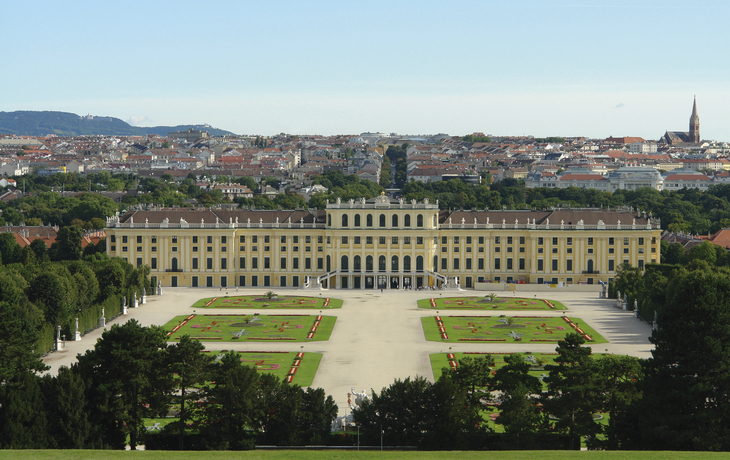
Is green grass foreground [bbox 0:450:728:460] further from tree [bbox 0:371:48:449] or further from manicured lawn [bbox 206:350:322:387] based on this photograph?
manicured lawn [bbox 206:350:322:387]

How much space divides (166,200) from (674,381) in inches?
5587

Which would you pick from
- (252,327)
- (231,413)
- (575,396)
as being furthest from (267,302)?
(575,396)

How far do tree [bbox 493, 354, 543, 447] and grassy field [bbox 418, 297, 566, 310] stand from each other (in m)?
44.3

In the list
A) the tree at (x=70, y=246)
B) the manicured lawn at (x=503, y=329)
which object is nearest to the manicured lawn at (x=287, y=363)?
the manicured lawn at (x=503, y=329)

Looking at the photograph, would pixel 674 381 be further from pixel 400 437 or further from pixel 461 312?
pixel 461 312

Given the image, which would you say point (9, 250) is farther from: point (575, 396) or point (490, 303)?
point (575, 396)

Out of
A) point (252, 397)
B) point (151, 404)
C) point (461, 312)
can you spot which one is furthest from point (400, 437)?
point (461, 312)

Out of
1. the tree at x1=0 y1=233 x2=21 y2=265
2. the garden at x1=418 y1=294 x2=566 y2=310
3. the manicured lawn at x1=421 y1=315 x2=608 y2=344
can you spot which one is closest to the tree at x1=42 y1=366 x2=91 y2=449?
the manicured lawn at x1=421 y1=315 x2=608 y2=344

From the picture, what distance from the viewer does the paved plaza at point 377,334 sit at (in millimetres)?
61156

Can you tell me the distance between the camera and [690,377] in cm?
4131

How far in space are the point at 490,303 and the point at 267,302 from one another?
20.9 metres

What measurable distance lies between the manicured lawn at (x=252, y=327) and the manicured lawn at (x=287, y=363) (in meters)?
6.32

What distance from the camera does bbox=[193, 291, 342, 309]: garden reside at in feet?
303

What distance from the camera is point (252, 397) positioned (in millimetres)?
43375
